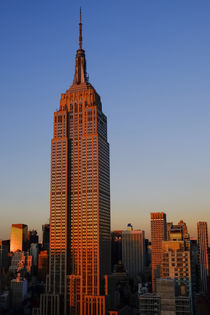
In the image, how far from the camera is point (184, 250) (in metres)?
183

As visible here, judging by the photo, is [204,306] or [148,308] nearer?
[148,308]

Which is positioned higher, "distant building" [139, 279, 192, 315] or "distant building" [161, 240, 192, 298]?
"distant building" [161, 240, 192, 298]

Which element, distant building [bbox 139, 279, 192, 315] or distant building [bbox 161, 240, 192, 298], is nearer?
distant building [bbox 139, 279, 192, 315]

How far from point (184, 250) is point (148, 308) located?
140ft

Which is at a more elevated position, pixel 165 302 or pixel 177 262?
pixel 177 262

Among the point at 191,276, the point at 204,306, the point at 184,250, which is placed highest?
the point at 184,250

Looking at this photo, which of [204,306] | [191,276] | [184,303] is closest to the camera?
[184,303]

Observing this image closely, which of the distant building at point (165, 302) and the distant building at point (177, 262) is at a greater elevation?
the distant building at point (177, 262)

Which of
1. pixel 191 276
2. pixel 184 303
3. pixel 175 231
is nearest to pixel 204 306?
pixel 191 276

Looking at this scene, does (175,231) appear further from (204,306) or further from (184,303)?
(184,303)

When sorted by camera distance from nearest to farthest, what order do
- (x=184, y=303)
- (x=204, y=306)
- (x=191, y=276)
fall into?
1. (x=184, y=303)
2. (x=191, y=276)
3. (x=204, y=306)

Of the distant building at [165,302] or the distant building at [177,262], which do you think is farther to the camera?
the distant building at [177,262]

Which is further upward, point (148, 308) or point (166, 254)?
point (166, 254)

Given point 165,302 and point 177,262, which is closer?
point 165,302
